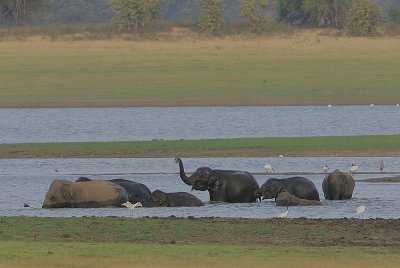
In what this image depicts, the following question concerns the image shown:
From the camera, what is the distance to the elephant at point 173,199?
75.0ft

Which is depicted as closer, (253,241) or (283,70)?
(253,241)

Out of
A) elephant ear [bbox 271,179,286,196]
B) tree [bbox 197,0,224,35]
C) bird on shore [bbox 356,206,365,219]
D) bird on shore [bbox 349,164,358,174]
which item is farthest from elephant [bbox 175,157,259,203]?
tree [bbox 197,0,224,35]

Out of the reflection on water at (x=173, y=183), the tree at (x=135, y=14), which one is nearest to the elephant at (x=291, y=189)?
the reflection on water at (x=173, y=183)

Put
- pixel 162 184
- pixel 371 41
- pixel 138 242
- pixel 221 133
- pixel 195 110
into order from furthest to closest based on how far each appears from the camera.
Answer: pixel 371 41 → pixel 195 110 → pixel 221 133 → pixel 162 184 → pixel 138 242

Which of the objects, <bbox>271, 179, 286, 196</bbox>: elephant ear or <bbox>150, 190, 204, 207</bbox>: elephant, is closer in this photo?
<bbox>150, 190, 204, 207</bbox>: elephant

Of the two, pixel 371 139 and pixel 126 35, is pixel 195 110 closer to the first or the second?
pixel 371 139

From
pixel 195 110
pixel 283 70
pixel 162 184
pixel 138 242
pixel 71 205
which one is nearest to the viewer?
pixel 138 242

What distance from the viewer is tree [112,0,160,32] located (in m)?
70.5

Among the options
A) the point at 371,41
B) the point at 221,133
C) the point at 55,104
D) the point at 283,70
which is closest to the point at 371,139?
the point at 221,133

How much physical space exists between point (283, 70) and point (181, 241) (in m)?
41.6

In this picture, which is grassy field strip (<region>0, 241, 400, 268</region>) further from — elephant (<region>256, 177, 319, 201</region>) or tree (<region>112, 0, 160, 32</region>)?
tree (<region>112, 0, 160, 32</region>)

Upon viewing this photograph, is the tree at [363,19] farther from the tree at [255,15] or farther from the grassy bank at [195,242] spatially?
the grassy bank at [195,242]

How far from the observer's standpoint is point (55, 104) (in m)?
51.3

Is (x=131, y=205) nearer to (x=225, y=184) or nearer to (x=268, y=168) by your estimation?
(x=225, y=184)
